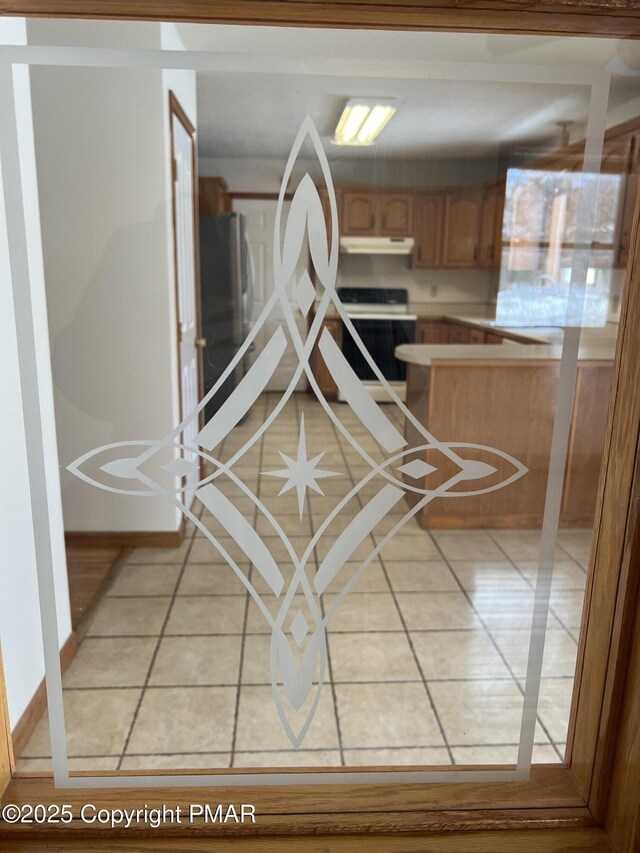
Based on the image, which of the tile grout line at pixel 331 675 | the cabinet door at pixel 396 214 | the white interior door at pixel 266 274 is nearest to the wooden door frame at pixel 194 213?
the white interior door at pixel 266 274

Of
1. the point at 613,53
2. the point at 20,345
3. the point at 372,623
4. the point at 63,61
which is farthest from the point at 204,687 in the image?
the point at 613,53

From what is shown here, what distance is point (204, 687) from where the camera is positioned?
71.8 inches

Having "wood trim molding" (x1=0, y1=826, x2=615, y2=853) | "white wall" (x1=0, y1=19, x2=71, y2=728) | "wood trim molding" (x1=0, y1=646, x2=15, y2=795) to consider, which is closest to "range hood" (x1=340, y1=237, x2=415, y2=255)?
"white wall" (x1=0, y1=19, x2=71, y2=728)

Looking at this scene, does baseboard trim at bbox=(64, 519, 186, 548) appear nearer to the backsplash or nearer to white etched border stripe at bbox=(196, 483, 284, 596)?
white etched border stripe at bbox=(196, 483, 284, 596)

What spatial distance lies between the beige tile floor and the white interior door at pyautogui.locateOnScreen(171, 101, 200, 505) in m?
0.09

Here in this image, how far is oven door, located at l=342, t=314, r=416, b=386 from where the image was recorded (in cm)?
125

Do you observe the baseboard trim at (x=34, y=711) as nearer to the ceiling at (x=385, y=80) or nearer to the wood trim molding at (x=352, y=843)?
the wood trim molding at (x=352, y=843)

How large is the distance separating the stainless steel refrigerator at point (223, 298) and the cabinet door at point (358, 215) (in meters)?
0.20

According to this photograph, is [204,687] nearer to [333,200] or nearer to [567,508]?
[567,508]

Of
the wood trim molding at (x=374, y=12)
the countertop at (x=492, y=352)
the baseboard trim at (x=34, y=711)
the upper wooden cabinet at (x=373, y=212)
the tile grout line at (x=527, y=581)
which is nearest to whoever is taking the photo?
the wood trim molding at (x=374, y=12)

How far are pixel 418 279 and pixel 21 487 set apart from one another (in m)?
0.96

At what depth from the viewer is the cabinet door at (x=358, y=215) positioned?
46.5 inches

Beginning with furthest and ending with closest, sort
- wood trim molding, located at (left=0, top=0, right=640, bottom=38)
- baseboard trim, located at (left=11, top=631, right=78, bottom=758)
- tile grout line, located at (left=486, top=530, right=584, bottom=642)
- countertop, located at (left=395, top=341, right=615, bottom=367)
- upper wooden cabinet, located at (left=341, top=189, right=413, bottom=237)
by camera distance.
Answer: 1. baseboard trim, located at (left=11, top=631, right=78, bottom=758)
2. tile grout line, located at (left=486, top=530, right=584, bottom=642)
3. countertop, located at (left=395, top=341, right=615, bottom=367)
4. upper wooden cabinet, located at (left=341, top=189, right=413, bottom=237)
5. wood trim molding, located at (left=0, top=0, right=640, bottom=38)
